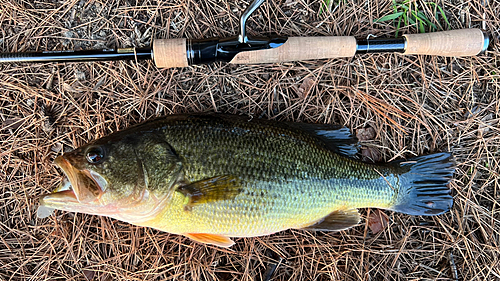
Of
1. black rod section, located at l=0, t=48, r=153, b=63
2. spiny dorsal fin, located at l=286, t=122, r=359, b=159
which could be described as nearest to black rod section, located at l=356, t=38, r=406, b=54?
spiny dorsal fin, located at l=286, t=122, r=359, b=159

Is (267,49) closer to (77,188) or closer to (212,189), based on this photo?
(212,189)

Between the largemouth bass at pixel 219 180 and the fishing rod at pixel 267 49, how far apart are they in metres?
0.54

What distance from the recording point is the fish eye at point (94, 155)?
216 cm

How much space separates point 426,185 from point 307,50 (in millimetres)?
1665

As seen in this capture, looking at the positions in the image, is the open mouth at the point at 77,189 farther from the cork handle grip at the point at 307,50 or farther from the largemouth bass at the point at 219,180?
the cork handle grip at the point at 307,50

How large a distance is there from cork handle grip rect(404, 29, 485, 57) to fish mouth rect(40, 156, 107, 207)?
2799 millimetres

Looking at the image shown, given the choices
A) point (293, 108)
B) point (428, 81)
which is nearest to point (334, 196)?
point (293, 108)

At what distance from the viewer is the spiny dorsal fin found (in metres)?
2.74

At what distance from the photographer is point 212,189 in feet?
7.34

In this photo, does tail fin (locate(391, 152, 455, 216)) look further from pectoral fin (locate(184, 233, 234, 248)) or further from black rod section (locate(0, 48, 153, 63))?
black rod section (locate(0, 48, 153, 63))

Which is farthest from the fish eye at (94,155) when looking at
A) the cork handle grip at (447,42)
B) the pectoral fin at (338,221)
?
the cork handle grip at (447,42)

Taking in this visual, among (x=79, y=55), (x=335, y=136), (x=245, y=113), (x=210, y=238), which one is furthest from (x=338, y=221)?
(x=79, y=55)

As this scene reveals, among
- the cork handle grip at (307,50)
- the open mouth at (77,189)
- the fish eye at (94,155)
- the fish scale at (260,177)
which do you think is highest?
the cork handle grip at (307,50)

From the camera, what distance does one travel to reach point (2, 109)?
2.81 meters
